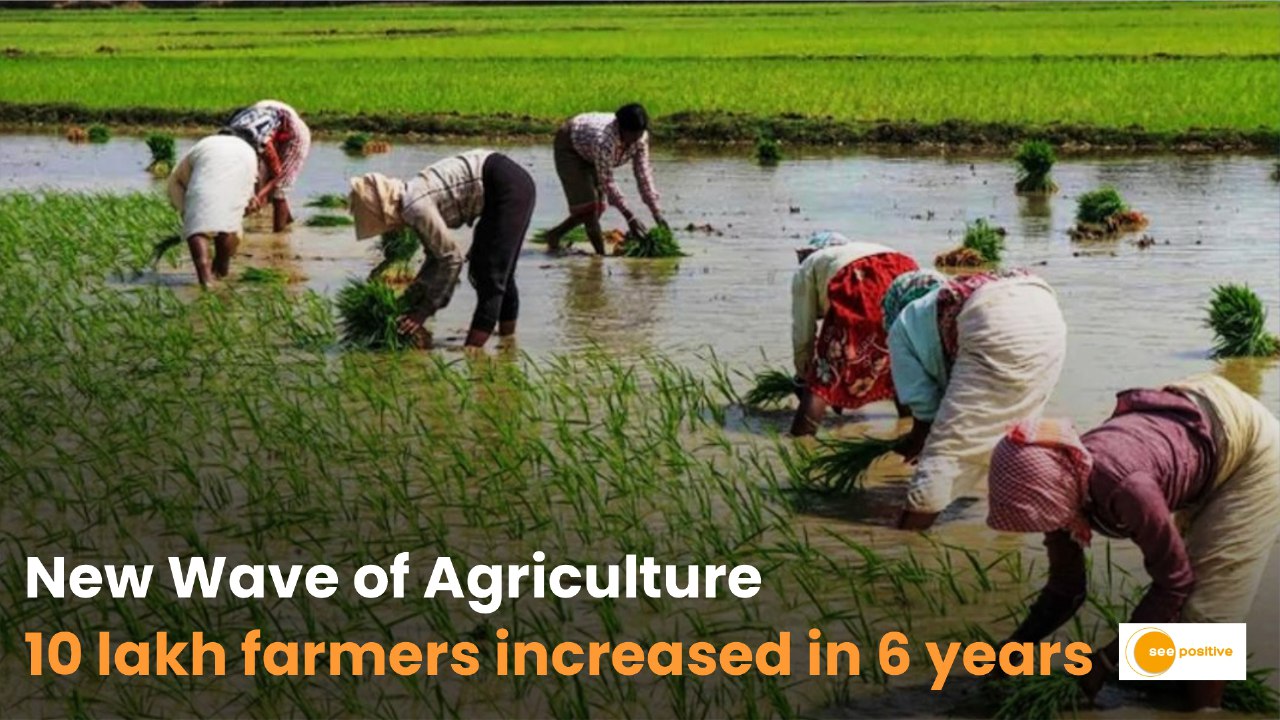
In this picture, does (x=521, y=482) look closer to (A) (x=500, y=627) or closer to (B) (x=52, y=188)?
(A) (x=500, y=627)

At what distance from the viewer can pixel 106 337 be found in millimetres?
9023

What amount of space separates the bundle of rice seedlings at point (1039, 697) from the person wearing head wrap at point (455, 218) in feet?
15.0

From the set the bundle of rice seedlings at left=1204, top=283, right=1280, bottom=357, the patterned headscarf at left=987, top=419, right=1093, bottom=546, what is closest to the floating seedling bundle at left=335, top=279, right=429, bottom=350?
the bundle of rice seedlings at left=1204, top=283, right=1280, bottom=357

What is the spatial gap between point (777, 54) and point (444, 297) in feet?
89.5

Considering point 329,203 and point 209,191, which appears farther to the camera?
point 329,203

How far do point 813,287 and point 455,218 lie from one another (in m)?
2.41

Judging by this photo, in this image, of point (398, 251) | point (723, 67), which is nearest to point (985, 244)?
point (398, 251)

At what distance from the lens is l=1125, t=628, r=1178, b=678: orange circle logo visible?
13.9 feet

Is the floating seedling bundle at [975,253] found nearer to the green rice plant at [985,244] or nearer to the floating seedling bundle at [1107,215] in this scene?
the green rice plant at [985,244]

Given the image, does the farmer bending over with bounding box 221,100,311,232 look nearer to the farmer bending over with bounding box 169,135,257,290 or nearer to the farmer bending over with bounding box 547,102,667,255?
the farmer bending over with bounding box 169,135,257,290

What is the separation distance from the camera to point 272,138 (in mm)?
11961

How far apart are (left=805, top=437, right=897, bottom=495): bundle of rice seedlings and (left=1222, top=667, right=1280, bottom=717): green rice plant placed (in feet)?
6.10

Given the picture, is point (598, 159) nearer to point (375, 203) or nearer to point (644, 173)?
point (644, 173)

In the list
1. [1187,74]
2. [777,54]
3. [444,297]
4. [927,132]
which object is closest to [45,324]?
[444,297]
